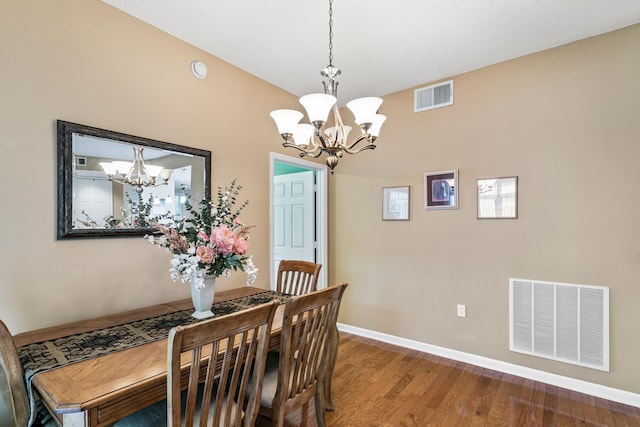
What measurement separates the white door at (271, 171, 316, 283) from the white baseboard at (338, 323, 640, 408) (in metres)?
1.28

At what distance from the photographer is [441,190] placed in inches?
120

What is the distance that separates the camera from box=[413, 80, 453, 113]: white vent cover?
3041 millimetres

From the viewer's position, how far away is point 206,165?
101 inches

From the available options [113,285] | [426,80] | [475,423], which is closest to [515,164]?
[426,80]

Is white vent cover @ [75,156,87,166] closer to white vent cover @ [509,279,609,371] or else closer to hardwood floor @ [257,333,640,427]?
hardwood floor @ [257,333,640,427]

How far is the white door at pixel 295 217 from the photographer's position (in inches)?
153

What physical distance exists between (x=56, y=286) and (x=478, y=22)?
10.9 ft

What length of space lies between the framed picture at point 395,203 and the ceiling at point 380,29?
3.94 feet

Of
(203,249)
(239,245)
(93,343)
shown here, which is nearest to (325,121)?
(239,245)

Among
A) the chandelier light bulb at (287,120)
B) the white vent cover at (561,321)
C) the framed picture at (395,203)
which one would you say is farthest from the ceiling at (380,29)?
the white vent cover at (561,321)

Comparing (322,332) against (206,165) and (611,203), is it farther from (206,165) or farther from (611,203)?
(611,203)

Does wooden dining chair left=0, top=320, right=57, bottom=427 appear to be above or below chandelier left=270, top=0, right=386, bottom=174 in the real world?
below

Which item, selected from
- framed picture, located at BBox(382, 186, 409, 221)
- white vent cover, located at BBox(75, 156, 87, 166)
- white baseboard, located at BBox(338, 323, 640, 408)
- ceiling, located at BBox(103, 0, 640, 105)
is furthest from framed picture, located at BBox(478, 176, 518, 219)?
white vent cover, located at BBox(75, 156, 87, 166)

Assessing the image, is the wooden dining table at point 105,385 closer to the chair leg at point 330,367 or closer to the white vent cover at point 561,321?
the chair leg at point 330,367
